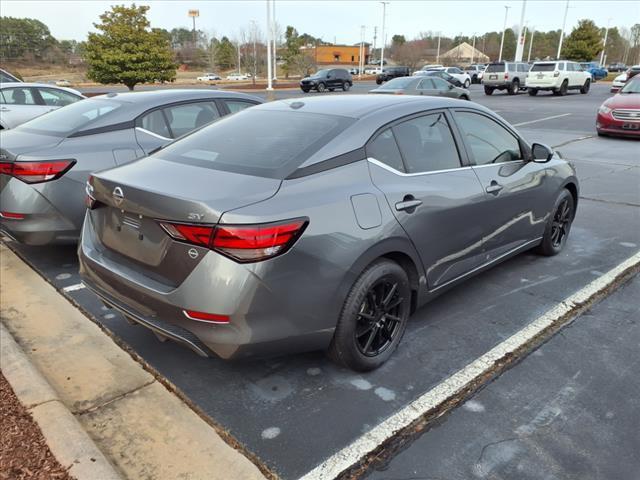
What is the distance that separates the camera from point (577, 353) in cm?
334

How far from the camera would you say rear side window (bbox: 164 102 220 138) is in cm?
532

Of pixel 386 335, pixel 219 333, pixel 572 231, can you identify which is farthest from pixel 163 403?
pixel 572 231

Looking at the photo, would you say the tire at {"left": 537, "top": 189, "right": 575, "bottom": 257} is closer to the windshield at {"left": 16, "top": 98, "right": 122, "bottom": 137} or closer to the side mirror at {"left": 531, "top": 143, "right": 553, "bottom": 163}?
the side mirror at {"left": 531, "top": 143, "right": 553, "bottom": 163}

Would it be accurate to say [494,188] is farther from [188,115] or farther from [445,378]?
[188,115]

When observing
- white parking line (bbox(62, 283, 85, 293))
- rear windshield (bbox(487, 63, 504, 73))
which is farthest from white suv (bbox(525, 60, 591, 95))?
white parking line (bbox(62, 283, 85, 293))

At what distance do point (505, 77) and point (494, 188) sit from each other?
28.8m

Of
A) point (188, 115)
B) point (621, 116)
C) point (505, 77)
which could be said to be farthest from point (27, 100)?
point (505, 77)

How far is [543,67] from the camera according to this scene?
2862cm

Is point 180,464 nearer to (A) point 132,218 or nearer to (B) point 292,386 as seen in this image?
(B) point 292,386

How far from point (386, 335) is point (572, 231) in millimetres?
3639

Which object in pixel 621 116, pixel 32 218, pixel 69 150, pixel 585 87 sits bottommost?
pixel 585 87

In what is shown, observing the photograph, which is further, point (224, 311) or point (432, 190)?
point (432, 190)

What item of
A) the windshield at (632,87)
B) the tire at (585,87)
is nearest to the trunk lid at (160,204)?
the windshield at (632,87)

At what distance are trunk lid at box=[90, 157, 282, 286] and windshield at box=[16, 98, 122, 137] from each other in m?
2.18
